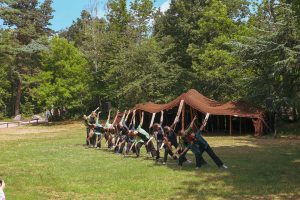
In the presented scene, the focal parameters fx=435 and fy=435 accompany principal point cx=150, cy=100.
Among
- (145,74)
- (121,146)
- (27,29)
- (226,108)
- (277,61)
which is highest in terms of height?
(27,29)

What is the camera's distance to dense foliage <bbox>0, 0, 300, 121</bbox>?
30.2m

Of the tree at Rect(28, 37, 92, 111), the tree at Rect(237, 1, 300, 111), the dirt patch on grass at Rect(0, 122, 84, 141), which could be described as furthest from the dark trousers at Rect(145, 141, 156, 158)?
the tree at Rect(28, 37, 92, 111)

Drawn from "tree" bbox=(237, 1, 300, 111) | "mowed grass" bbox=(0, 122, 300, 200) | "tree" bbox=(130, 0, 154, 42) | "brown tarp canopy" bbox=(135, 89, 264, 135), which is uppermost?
"tree" bbox=(130, 0, 154, 42)

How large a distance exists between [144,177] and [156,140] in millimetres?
3806

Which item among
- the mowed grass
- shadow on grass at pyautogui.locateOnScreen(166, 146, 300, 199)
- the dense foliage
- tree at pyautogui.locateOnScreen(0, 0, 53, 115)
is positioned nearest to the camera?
shadow on grass at pyautogui.locateOnScreen(166, 146, 300, 199)

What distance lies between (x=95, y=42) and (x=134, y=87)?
37.8ft

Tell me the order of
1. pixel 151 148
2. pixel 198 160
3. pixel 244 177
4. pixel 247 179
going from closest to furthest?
pixel 247 179 < pixel 244 177 < pixel 198 160 < pixel 151 148

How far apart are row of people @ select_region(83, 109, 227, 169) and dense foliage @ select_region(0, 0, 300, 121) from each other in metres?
12.3

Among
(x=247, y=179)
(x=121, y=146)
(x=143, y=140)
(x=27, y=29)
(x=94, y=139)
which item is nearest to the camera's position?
(x=247, y=179)

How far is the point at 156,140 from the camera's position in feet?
57.6

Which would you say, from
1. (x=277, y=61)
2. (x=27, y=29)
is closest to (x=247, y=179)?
(x=277, y=61)

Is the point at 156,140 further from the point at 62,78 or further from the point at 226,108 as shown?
the point at 62,78

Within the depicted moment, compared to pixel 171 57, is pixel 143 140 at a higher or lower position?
lower

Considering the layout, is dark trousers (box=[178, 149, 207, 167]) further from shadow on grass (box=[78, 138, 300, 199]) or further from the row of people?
shadow on grass (box=[78, 138, 300, 199])
